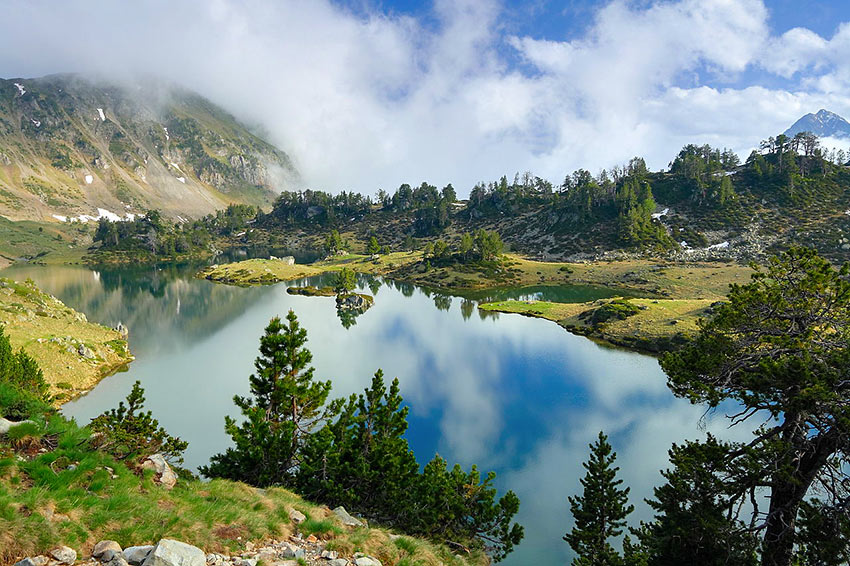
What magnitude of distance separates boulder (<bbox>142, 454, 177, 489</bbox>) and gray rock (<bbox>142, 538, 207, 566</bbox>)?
6.82 m

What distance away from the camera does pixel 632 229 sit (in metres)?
176

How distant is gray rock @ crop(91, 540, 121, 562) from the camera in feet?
30.1

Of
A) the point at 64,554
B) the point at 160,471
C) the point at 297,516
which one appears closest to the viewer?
the point at 64,554

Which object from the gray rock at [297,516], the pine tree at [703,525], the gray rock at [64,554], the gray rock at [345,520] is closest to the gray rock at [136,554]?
the gray rock at [64,554]

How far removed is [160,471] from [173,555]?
841 centimetres

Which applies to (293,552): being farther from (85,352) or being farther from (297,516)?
(85,352)

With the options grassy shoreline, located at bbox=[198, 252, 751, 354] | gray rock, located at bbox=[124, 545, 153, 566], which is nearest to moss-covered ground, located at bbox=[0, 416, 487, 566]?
gray rock, located at bbox=[124, 545, 153, 566]

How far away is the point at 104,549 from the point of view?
366 inches

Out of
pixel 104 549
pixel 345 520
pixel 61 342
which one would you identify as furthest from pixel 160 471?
pixel 61 342

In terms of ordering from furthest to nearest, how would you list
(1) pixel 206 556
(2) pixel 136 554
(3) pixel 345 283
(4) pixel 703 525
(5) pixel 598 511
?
(3) pixel 345 283
(5) pixel 598 511
(4) pixel 703 525
(1) pixel 206 556
(2) pixel 136 554

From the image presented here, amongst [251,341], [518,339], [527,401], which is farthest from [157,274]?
[527,401]

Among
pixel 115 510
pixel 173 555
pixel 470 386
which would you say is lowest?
pixel 470 386

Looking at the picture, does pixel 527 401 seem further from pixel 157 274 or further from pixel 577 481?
pixel 157 274

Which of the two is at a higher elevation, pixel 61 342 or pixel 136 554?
pixel 136 554
